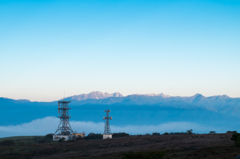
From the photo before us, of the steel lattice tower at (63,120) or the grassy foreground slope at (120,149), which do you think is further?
the steel lattice tower at (63,120)

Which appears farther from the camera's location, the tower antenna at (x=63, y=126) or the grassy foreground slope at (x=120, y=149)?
the tower antenna at (x=63, y=126)

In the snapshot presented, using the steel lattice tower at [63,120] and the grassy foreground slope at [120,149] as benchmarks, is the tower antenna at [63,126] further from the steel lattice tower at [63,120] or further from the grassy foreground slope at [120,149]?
the grassy foreground slope at [120,149]

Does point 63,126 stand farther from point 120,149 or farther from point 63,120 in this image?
point 120,149

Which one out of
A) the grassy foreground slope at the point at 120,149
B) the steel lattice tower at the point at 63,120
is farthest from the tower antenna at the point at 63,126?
the grassy foreground slope at the point at 120,149

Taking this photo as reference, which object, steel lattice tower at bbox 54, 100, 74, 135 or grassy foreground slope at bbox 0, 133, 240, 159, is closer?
grassy foreground slope at bbox 0, 133, 240, 159

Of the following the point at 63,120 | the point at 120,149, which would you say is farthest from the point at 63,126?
the point at 120,149

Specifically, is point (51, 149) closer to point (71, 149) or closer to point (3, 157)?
point (71, 149)

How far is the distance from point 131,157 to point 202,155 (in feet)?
36.3

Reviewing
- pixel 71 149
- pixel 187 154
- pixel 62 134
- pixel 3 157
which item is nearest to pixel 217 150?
pixel 187 154

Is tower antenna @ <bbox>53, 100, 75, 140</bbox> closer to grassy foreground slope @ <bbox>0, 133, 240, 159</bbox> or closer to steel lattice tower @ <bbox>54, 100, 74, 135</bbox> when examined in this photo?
steel lattice tower @ <bbox>54, 100, 74, 135</bbox>

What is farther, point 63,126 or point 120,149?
point 63,126

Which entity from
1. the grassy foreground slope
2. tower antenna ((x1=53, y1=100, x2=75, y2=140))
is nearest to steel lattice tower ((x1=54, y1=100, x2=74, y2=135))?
tower antenna ((x1=53, y1=100, x2=75, y2=140))

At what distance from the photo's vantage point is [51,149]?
5509 centimetres

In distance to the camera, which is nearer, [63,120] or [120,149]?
[120,149]
